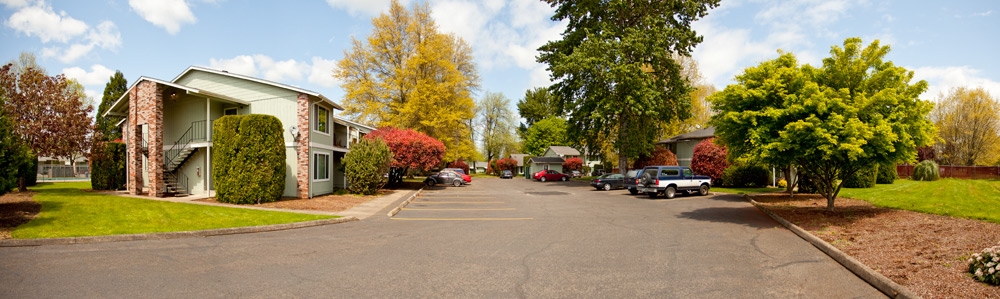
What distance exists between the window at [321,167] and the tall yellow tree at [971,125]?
169ft

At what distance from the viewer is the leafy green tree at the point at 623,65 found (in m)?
32.6

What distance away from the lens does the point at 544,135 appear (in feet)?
270

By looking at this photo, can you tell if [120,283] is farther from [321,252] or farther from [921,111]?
[921,111]

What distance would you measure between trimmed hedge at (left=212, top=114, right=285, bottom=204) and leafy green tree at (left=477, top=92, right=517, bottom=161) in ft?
195

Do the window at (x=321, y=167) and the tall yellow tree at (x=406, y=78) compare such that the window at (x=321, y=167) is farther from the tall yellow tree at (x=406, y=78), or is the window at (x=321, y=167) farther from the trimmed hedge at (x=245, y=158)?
the tall yellow tree at (x=406, y=78)

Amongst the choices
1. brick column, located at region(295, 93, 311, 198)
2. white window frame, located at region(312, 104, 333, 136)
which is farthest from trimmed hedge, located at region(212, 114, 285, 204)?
white window frame, located at region(312, 104, 333, 136)

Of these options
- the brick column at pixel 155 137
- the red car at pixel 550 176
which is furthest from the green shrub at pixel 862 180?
the brick column at pixel 155 137

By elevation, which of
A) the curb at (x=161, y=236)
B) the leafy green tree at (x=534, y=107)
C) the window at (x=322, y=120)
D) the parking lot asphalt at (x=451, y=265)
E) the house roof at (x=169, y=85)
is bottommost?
the parking lot asphalt at (x=451, y=265)

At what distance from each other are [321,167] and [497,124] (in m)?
56.2

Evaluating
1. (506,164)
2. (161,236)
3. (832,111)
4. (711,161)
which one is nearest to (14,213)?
(161,236)

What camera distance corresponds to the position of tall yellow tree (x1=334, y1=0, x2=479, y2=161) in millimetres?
37625

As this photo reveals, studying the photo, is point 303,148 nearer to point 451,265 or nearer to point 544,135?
point 451,265

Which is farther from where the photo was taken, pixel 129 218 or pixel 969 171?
pixel 969 171

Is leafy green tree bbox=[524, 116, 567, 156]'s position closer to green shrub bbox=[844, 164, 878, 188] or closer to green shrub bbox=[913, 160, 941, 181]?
green shrub bbox=[913, 160, 941, 181]
